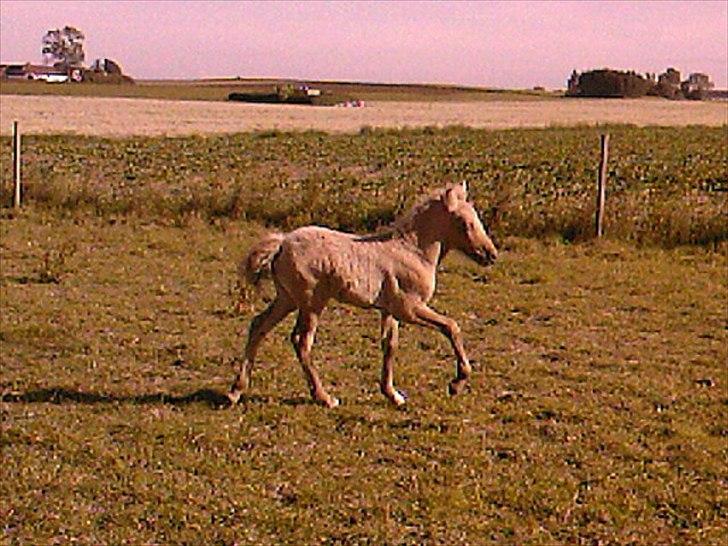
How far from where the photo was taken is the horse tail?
6.15m

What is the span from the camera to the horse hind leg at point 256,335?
20.9 ft

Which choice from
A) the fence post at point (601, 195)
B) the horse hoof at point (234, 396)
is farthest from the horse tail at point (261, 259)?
the fence post at point (601, 195)

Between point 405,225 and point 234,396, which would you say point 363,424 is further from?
point 405,225

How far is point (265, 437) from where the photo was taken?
5805 millimetres

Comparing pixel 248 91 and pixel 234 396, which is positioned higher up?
pixel 248 91

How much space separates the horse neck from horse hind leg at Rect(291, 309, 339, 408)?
76 centimetres

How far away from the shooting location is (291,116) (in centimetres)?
6278

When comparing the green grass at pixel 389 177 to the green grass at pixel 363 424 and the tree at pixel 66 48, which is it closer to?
the green grass at pixel 363 424

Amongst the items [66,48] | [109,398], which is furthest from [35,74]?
[109,398]

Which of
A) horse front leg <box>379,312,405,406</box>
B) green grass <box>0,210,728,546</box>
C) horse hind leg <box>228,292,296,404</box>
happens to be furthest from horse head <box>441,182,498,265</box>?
horse hind leg <box>228,292,296,404</box>

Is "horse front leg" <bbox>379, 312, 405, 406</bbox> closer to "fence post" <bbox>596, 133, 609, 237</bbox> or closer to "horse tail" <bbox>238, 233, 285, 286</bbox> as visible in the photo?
"horse tail" <bbox>238, 233, 285, 286</bbox>

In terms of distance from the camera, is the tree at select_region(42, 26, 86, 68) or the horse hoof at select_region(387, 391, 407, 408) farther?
the tree at select_region(42, 26, 86, 68)

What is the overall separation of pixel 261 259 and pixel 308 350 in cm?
66

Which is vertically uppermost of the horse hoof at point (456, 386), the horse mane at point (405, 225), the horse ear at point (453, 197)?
the horse ear at point (453, 197)
